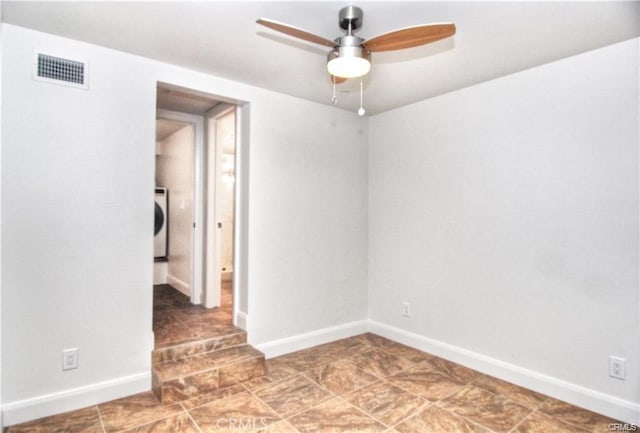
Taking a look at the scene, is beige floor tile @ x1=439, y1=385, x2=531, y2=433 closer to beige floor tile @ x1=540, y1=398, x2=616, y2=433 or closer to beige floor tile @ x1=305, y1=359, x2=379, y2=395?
beige floor tile @ x1=540, y1=398, x2=616, y2=433

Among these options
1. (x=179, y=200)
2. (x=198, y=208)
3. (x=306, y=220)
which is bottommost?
(x=306, y=220)

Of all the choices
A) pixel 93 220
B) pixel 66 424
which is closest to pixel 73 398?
pixel 66 424

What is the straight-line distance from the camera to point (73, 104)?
2.52 meters

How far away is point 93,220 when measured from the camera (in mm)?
2598

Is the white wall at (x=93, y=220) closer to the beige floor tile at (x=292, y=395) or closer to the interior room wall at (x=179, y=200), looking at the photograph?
the beige floor tile at (x=292, y=395)

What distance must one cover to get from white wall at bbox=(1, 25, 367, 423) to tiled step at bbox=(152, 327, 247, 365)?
0.12 meters

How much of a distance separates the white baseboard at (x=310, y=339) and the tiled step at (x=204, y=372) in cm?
32

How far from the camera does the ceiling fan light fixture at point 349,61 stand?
199 cm

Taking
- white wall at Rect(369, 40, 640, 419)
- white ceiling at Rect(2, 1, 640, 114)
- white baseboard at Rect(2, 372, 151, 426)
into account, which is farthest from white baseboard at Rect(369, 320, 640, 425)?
white baseboard at Rect(2, 372, 151, 426)

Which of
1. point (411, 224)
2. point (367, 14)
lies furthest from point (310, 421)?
point (367, 14)

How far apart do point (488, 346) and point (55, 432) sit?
319 cm

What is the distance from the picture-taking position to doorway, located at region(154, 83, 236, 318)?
4.21 metres

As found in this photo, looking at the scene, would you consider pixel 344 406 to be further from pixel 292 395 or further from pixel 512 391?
pixel 512 391

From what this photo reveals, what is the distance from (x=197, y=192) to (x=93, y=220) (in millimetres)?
1928
